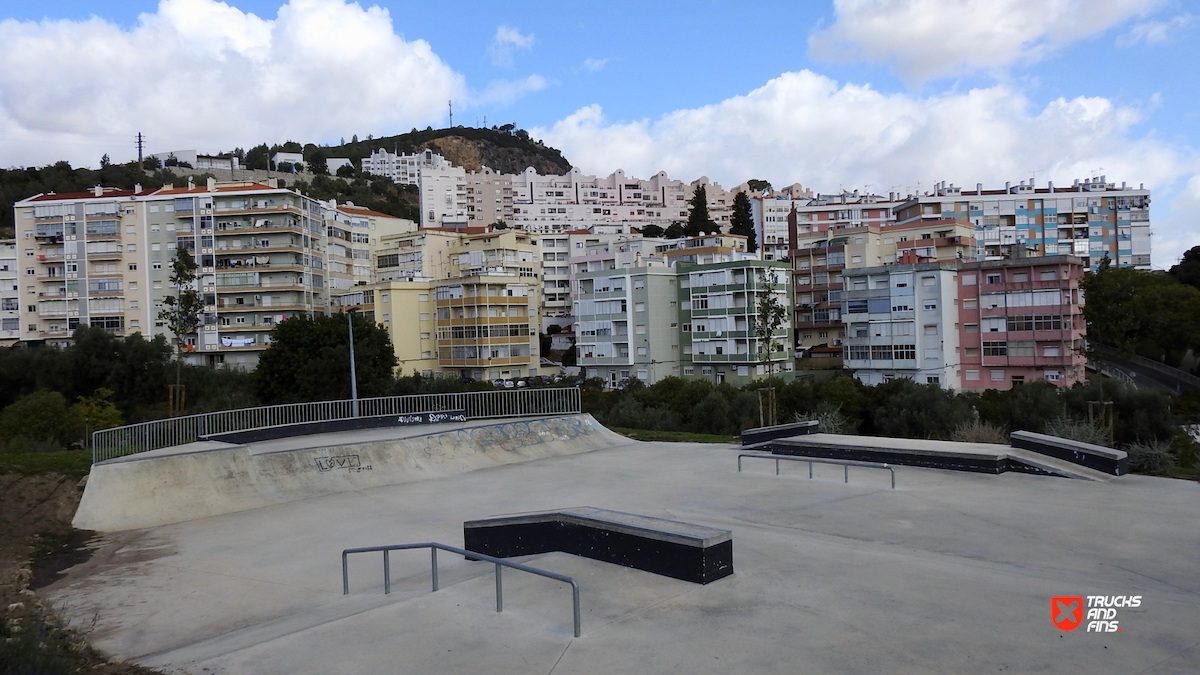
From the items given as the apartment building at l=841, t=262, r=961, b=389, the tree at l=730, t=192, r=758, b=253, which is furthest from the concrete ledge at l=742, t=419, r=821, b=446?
the tree at l=730, t=192, r=758, b=253

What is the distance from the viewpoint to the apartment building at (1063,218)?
86.8 metres

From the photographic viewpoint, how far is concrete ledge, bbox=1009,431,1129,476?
45.4 feet

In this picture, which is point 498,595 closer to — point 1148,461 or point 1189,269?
point 1148,461

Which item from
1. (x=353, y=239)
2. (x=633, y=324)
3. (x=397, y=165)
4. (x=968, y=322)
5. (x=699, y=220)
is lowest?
(x=968, y=322)

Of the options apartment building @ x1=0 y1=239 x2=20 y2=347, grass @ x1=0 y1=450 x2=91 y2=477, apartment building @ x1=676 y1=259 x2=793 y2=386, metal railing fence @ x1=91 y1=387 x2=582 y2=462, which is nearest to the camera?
grass @ x1=0 y1=450 x2=91 y2=477

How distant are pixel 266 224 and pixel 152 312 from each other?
42.9ft

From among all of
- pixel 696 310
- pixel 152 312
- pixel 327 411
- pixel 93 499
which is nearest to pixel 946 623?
pixel 93 499

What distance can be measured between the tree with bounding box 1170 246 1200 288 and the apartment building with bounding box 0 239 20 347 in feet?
346

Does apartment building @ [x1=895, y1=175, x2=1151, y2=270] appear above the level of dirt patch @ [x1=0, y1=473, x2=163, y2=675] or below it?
above

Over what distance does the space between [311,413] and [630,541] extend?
18458 mm

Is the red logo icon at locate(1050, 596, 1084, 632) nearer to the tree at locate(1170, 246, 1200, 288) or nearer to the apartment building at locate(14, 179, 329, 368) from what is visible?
A: the apartment building at locate(14, 179, 329, 368)

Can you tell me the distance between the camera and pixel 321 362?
146 feet

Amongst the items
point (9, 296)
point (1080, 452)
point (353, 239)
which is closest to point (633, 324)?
point (353, 239)

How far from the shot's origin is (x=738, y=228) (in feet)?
305
